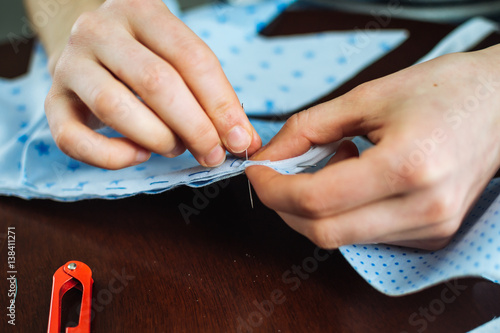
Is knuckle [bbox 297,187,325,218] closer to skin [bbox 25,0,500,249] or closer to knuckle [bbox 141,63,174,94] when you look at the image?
skin [bbox 25,0,500,249]

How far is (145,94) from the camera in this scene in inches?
21.2

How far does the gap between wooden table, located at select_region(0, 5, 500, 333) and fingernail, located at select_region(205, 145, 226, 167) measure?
0.08m

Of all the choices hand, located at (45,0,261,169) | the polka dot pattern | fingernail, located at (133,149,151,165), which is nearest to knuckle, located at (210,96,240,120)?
hand, located at (45,0,261,169)

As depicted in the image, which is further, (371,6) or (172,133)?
(371,6)

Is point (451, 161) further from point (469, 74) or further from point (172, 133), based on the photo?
point (172, 133)

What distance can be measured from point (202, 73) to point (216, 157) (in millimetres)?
110

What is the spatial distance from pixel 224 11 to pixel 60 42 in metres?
0.37

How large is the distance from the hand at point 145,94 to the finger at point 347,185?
151 millimetres

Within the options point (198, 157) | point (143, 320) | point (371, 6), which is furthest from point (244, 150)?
point (371, 6)

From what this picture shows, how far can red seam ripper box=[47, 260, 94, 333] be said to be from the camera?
0.48 meters

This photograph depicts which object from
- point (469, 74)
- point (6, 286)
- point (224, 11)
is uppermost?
point (469, 74)

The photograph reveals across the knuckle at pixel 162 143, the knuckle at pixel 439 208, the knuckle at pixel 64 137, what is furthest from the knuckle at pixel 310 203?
the knuckle at pixel 64 137

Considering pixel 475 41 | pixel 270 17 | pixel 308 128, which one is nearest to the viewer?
pixel 308 128

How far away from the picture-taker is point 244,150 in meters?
0.58
